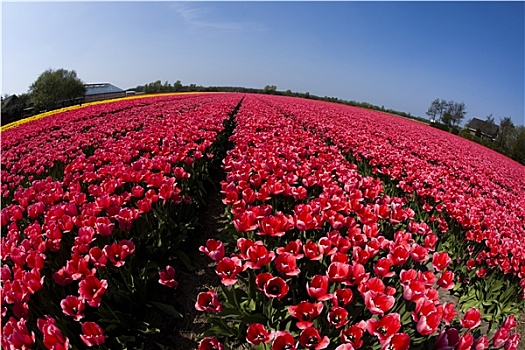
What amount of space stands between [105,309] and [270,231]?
1.52 meters

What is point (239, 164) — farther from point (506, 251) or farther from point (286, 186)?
point (506, 251)

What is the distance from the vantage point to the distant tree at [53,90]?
1905 inches

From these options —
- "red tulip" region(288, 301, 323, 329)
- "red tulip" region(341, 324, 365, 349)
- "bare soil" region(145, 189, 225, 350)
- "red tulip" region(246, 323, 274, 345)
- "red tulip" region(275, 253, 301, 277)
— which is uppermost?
"red tulip" region(275, 253, 301, 277)

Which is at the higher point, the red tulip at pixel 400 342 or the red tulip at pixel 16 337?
the red tulip at pixel 400 342

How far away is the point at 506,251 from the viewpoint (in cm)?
356

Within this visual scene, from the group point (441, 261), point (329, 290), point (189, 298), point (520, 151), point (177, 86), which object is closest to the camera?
point (329, 290)

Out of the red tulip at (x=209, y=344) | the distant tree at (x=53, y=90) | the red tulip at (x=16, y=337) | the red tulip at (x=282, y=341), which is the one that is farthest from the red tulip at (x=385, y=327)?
the distant tree at (x=53, y=90)

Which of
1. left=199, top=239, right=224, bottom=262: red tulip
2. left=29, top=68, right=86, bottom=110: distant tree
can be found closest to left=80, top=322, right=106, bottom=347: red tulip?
left=199, top=239, right=224, bottom=262: red tulip

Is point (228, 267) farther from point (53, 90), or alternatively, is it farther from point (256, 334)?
point (53, 90)

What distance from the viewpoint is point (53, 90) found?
1941 inches

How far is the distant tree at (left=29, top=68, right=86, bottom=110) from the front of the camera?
159ft

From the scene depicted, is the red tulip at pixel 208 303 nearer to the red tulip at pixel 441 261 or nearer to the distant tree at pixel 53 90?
the red tulip at pixel 441 261

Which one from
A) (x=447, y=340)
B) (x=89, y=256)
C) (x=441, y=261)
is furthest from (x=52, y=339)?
(x=441, y=261)

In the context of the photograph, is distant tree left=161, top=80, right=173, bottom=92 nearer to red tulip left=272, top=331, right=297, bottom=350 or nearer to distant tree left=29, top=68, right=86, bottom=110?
distant tree left=29, top=68, right=86, bottom=110
